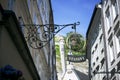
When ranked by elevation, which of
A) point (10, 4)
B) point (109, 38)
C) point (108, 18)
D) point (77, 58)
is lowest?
point (77, 58)

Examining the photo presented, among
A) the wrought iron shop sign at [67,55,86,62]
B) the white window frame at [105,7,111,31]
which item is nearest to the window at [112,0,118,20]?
the white window frame at [105,7,111,31]

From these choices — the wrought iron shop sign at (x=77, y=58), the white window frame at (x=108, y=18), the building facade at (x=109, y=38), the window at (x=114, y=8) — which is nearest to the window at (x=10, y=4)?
the building facade at (x=109, y=38)

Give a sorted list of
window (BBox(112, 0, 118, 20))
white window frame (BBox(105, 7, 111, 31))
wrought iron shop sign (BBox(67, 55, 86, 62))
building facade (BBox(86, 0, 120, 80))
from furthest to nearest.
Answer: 1. wrought iron shop sign (BBox(67, 55, 86, 62))
2. white window frame (BBox(105, 7, 111, 31))
3. window (BBox(112, 0, 118, 20))
4. building facade (BBox(86, 0, 120, 80))

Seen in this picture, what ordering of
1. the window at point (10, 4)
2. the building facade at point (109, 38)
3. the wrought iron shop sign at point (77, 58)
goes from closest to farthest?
1. the window at point (10, 4)
2. the building facade at point (109, 38)
3. the wrought iron shop sign at point (77, 58)

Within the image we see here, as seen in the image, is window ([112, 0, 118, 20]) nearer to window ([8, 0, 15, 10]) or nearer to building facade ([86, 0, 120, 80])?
building facade ([86, 0, 120, 80])

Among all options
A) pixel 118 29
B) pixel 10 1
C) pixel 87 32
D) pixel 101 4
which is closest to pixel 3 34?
pixel 10 1

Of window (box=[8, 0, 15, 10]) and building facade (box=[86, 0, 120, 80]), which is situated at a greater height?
window (box=[8, 0, 15, 10])

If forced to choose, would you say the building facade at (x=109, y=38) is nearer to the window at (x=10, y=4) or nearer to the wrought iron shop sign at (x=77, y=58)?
the wrought iron shop sign at (x=77, y=58)

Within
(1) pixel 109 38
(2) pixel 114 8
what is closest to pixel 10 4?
(2) pixel 114 8

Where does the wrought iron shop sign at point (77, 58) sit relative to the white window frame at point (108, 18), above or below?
below

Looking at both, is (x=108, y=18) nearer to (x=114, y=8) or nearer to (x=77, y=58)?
(x=114, y=8)

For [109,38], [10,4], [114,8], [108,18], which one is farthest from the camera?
[108,18]

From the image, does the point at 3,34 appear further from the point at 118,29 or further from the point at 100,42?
the point at 100,42

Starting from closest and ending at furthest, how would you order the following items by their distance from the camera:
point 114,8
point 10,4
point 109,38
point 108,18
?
1. point 10,4
2. point 114,8
3. point 109,38
4. point 108,18
